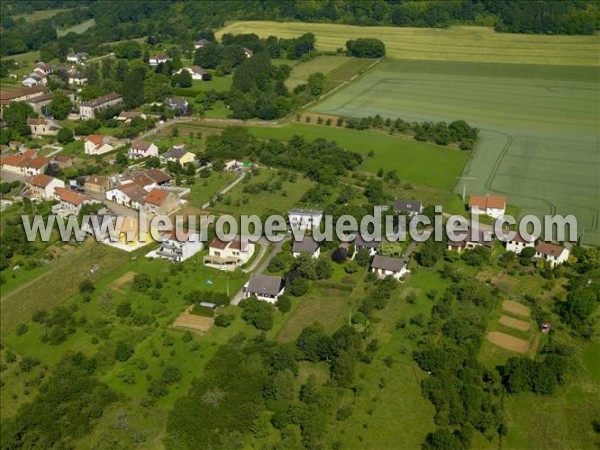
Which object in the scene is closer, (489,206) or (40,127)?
(489,206)

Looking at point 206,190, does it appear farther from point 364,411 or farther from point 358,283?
point 364,411

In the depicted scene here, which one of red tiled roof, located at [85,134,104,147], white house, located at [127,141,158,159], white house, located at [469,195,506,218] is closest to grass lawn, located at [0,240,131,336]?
white house, located at [127,141,158,159]

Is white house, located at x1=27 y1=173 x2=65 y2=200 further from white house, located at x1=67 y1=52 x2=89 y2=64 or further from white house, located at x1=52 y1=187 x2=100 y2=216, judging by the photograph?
white house, located at x1=67 y1=52 x2=89 y2=64

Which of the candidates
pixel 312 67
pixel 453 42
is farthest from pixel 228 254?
pixel 453 42

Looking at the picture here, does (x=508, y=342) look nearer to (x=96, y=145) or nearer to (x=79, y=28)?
(x=96, y=145)

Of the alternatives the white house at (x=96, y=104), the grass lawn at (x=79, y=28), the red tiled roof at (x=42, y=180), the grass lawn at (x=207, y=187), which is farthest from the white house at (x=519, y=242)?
the grass lawn at (x=79, y=28)

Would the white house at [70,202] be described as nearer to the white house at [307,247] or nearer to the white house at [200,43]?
the white house at [307,247]
